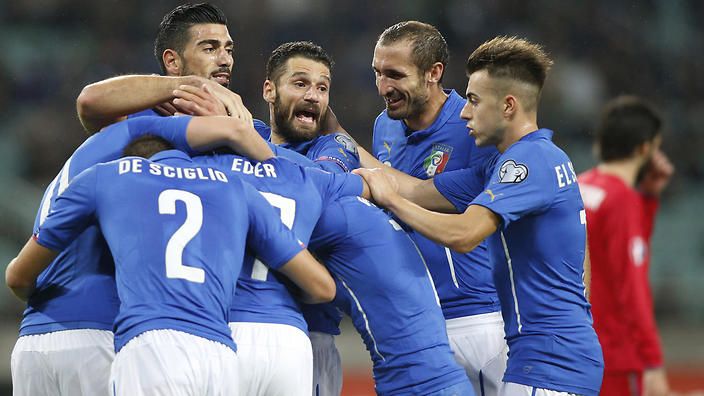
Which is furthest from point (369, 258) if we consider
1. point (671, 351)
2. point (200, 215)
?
point (671, 351)

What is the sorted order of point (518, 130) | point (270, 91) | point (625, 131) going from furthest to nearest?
1. point (625, 131)
2. point (270, 91)
3. point (518, 130)

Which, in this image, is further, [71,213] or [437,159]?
[437,159]

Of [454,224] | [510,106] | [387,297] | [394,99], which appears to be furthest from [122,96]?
[510,106]

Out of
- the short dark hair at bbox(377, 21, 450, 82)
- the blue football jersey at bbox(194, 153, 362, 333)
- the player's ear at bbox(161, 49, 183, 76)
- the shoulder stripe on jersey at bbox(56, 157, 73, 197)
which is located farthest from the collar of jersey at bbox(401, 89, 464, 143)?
the shoulder stripe on jersey at bbox(56, 157, 73, 197)

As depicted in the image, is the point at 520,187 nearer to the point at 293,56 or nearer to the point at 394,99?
the point at 394,99

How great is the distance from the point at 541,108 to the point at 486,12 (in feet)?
5.60

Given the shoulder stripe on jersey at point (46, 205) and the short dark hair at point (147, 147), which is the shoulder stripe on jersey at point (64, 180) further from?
the short dark hair at point (147, 147)

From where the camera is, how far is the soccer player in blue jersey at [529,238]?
14.9 ft

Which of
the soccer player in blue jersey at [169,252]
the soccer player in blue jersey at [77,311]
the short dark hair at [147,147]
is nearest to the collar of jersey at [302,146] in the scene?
the soccer player in blue jersey at [77,311]

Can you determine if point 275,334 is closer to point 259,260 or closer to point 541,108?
point 259,260

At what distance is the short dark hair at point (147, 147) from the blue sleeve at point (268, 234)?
1.71ft

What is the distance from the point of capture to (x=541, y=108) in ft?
43.2

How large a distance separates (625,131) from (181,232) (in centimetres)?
423

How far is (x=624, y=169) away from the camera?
7230mm
